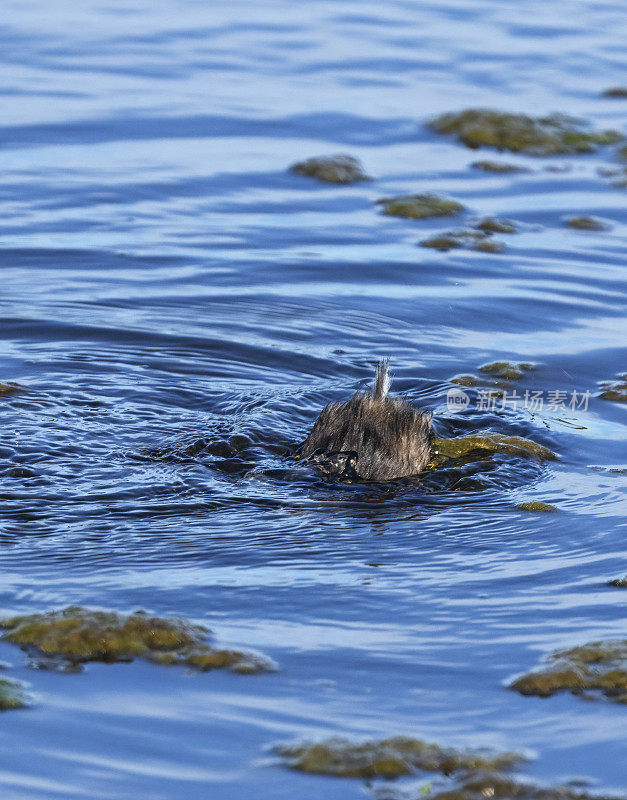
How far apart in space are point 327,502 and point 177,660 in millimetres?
1531

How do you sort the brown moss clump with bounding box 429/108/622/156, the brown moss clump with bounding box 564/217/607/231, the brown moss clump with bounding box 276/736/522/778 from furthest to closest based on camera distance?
the brown moss clump with bounding box 429/108/622/156, the brown moss clump with bounding box 564/217/607/231, the brown moss clump with bounding box 276/736/522/778

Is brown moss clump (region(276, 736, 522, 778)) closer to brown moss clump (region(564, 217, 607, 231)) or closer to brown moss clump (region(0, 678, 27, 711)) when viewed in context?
brown moss clump (region(0, 678, 27, 711))

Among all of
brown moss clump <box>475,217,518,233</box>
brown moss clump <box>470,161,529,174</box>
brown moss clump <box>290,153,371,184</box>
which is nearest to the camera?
brown moss clump <box>475,217,518,233</box>

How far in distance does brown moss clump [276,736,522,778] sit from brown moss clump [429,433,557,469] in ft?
8.58

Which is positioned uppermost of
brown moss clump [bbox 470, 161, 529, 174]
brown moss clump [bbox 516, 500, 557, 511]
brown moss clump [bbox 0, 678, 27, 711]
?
brown moss clump [bbox 470, 161, 529, 174]

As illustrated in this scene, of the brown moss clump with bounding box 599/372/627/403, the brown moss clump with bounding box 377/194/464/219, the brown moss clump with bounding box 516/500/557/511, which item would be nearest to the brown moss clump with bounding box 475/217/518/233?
the brown moss clump with bounding box 377/194/464/219

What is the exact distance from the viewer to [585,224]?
1077 centimetres

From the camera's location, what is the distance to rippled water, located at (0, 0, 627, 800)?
4121 millimetres

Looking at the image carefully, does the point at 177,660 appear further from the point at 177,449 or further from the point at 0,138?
the point at 0,138

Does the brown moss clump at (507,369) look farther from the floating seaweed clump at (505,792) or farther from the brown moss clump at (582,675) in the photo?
the floating seaweed clump at (505,792)

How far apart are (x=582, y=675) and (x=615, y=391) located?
349 centimetres

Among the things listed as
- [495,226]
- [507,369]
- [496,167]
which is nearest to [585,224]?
[495,226]

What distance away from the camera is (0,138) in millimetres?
12102

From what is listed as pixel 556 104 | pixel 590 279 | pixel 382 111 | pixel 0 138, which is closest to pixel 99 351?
pixel 590 279
